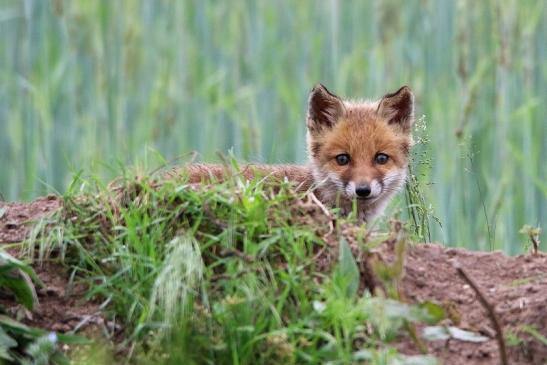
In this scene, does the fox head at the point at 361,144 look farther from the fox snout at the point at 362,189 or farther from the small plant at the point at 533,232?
the small plant at the point at 533,232

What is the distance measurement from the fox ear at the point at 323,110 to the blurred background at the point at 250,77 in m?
0.73

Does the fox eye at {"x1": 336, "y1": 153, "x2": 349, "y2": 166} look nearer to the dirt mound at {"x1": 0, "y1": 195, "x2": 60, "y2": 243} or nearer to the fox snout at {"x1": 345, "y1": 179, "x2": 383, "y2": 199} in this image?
the fox snout at {"x1": 345, "y1": 179, "x2": 383, "y2": 199}

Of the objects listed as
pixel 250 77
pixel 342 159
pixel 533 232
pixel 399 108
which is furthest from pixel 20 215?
pixel 250 77

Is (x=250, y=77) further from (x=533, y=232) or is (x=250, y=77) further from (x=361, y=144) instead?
(x=533, y=232)

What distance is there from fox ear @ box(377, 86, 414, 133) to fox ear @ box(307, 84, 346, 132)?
0.21 meters

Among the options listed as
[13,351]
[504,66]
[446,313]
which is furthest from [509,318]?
[504,66]

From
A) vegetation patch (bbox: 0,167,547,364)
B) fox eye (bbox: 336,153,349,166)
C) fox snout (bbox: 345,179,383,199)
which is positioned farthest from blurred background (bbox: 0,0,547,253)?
vegetation patch (bbox: 0,167,547,364)

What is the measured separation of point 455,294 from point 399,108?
90.0 inches

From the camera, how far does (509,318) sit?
3.73m

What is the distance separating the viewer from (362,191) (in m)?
5.56

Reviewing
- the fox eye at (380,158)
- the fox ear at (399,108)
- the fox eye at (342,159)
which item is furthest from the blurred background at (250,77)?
the fox eye at (342,159)

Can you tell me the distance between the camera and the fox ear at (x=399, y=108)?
5977mm

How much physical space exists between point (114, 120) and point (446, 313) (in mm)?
3856

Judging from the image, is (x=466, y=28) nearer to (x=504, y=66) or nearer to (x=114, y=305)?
(x=504, y=66)
